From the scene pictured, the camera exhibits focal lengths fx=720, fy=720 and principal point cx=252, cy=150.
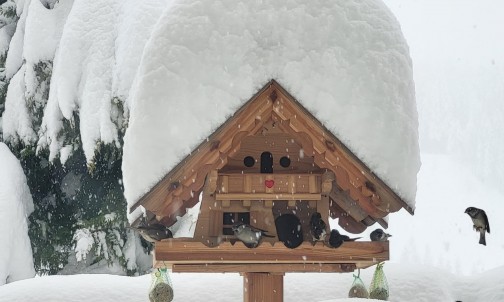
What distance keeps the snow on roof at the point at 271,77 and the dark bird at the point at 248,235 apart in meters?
0.49

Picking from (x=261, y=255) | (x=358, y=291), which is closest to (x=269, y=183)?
(x=261, y=255)

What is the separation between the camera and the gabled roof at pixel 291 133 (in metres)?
3.67

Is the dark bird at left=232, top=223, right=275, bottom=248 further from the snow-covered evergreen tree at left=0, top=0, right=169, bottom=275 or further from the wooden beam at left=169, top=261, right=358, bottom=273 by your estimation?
the snow-covered evergreen tree at left=0, top=0, right=169, bottom=275

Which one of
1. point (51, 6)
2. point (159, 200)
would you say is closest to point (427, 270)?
point (159, 200)

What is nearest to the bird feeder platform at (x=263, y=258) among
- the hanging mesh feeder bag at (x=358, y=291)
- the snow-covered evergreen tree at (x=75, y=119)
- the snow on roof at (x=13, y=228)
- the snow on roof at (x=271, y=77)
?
the snow on roof at (x=271, y=77)

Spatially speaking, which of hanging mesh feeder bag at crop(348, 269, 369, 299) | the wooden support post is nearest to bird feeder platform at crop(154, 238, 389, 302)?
the wooden support post

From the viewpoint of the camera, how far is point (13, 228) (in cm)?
913

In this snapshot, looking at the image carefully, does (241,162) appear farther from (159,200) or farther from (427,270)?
(427,270)

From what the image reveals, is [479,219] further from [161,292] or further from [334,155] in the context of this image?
[161,292]

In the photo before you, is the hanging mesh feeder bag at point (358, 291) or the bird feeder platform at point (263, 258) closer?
the bird feeder platform at point (263, 258)

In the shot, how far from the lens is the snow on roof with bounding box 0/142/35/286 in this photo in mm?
8914

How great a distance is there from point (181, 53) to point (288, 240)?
3.72ft

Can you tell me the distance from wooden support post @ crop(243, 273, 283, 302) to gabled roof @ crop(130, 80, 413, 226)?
70cm

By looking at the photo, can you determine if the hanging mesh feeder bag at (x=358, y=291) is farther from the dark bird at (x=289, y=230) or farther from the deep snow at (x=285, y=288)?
the deep snow at (x=285, y=288)
